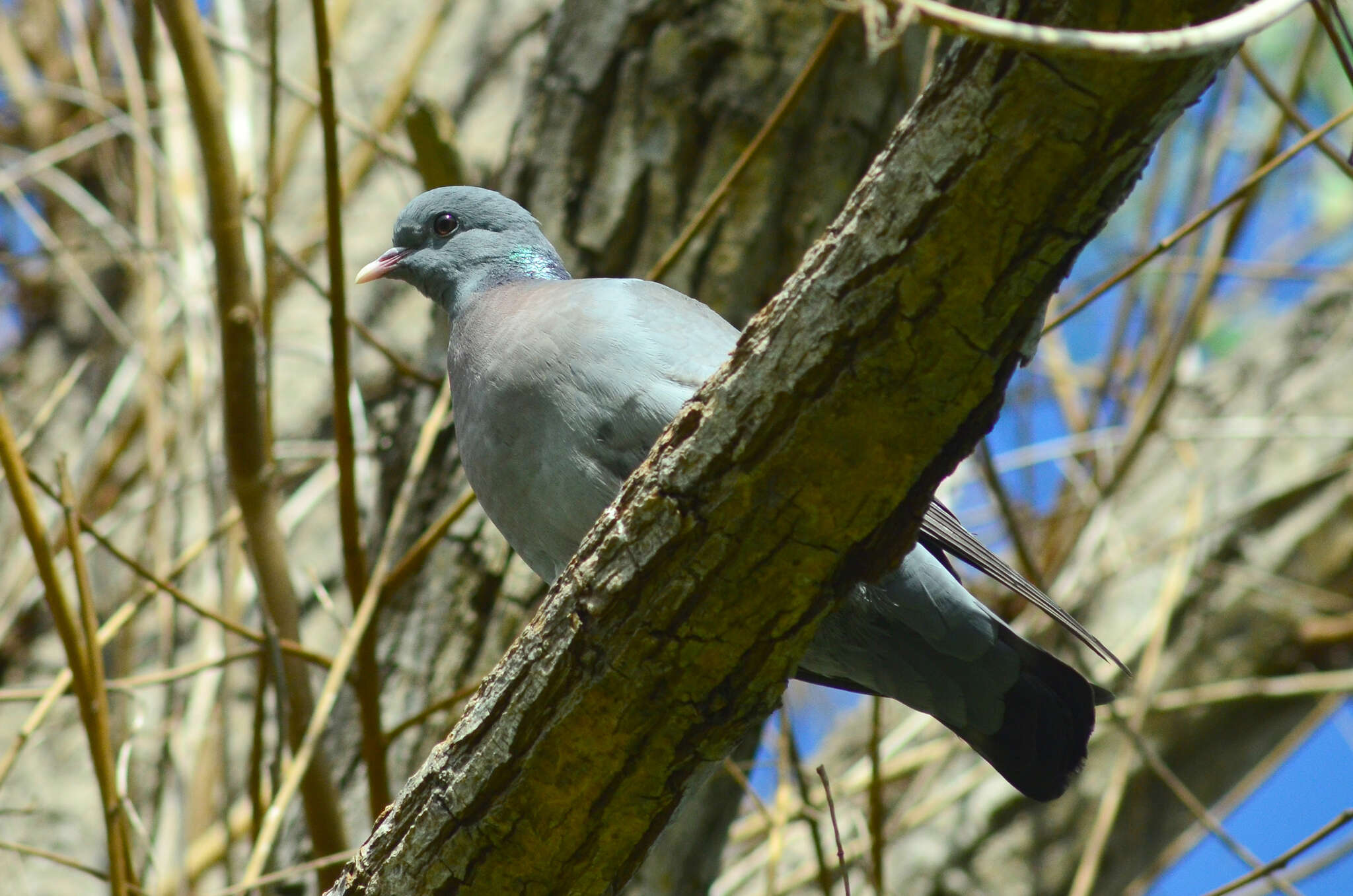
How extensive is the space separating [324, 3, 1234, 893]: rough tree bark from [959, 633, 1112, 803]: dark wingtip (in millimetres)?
872

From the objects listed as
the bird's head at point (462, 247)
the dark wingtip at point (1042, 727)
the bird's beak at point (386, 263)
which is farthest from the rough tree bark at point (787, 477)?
the bird's beak at point (386, 263)

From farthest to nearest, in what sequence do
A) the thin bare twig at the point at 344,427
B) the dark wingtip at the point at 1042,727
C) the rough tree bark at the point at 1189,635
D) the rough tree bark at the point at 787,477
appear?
the rough tree bark at the point at 1189,635 → the dark wingtip at the point at 1042,727 → the thin bare twig at the point at 344,427 → the rough tree bark at the point at 787,477

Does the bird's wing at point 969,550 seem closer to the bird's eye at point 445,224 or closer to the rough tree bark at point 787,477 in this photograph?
the rough tree bark at point 787,477

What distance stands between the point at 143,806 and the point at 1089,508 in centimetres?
329

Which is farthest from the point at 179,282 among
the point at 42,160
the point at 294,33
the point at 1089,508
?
the point at 1089,508

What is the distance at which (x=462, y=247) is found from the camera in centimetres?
325

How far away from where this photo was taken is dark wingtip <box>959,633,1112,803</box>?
2504 mm

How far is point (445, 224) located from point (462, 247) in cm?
10

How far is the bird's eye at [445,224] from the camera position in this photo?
3289 mm

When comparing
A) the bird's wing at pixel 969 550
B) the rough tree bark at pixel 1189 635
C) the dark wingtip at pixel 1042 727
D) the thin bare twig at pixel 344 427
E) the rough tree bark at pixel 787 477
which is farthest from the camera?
the rough tree bark at pixel 1189 635

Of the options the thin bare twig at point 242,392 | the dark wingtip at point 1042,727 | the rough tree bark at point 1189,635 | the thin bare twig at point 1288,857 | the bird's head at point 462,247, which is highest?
the bird's head at point 462,247

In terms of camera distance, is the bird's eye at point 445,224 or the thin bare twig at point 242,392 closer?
the thin bare twig at point 242,392

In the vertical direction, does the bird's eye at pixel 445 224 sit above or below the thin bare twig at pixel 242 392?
above

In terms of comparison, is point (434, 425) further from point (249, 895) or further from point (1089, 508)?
point (1089, 508)
